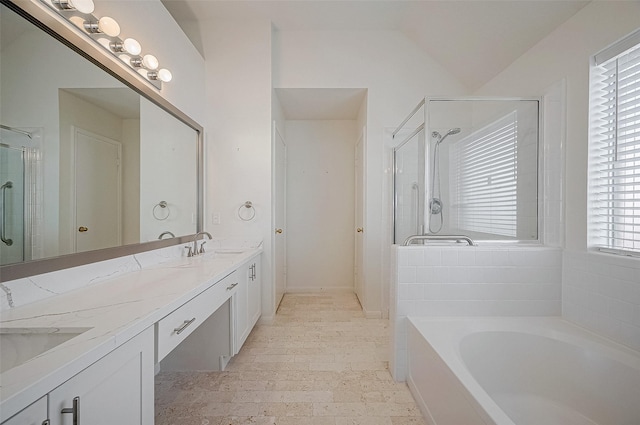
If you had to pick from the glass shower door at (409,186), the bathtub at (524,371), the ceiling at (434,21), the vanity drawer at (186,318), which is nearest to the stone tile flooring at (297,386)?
the bathtub at (524,371)

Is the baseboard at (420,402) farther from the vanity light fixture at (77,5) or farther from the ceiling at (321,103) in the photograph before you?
the ceiling at (321,103)

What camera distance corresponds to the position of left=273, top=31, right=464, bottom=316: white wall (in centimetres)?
269

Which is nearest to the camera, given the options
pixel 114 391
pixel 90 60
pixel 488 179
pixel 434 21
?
pixel 114 391

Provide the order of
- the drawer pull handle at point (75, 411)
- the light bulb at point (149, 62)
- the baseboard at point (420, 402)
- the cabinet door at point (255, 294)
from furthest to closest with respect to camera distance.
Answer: the cabinet door at point (255, 294) < the light bulb at point (149, 62) < the baseboard at point (420, 402) < the drawer pull handle at point (75, 411)

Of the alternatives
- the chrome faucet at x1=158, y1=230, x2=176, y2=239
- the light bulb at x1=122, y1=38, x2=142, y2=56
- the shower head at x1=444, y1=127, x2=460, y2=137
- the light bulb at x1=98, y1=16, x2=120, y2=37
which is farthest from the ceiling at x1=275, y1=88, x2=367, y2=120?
the chrome faucet at x1=158, y1=230, x2=176, y2=239

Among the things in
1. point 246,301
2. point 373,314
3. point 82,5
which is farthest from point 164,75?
point 373,314

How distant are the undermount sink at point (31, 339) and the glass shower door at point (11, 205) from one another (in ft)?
1.04

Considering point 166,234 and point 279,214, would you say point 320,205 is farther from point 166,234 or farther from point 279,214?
point 166,234

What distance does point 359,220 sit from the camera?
124 inches

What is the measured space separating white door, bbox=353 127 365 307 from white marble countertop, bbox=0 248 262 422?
1.80 meters

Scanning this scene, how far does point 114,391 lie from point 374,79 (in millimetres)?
3019

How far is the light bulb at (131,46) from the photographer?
1.45m

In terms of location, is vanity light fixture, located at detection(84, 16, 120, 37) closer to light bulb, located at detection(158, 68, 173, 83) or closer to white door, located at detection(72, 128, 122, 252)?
light bulb, located at detection(158, 68, 173, 83)

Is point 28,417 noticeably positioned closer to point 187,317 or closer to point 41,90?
point 187,317
